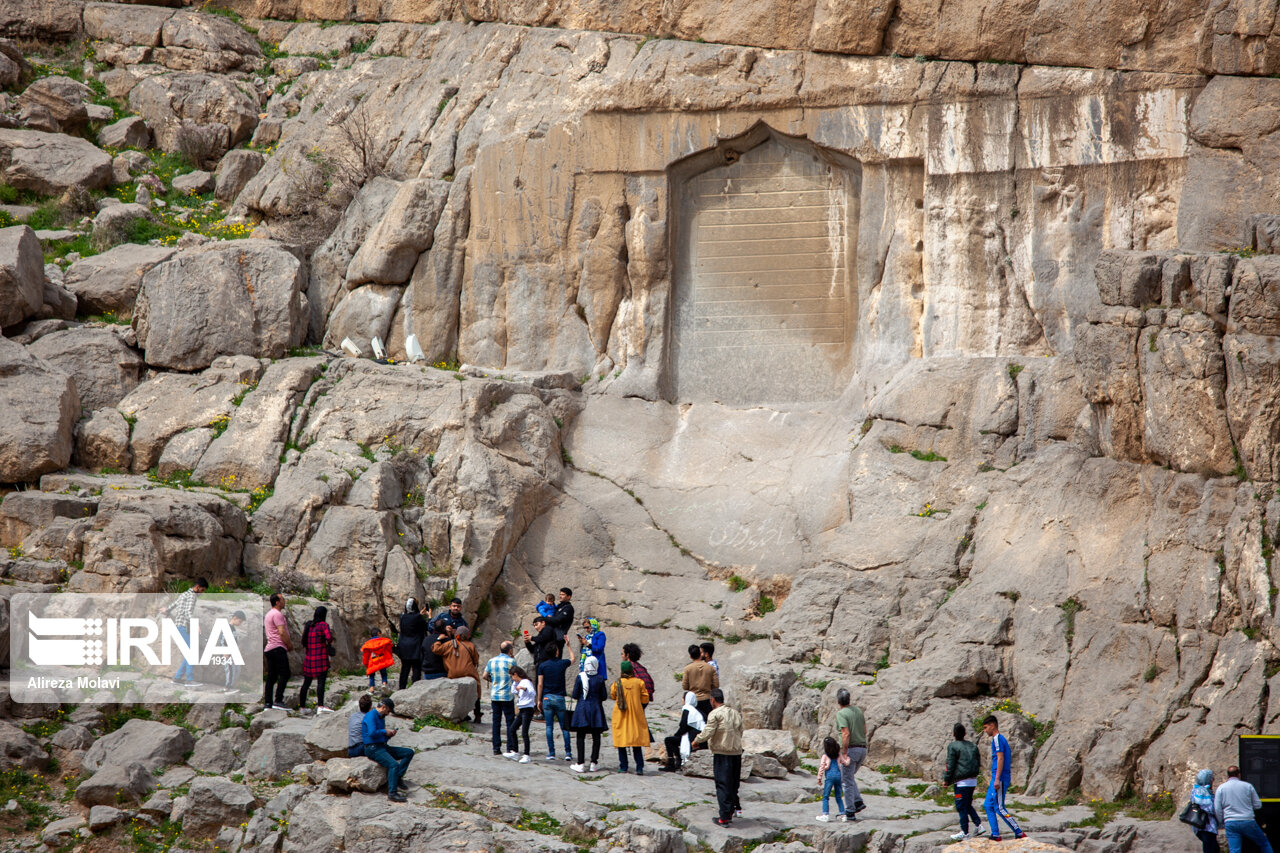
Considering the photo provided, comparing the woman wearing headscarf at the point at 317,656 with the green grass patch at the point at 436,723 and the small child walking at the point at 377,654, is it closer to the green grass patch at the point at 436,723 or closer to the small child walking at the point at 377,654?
the small child walking at the point at 377,654

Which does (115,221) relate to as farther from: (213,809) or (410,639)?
(213,809)

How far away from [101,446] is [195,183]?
7.14 metres

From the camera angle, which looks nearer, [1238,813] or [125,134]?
[1238,813]

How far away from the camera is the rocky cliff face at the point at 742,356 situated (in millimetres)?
16828

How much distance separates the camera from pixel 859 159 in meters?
22.8

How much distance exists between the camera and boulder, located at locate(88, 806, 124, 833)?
14914mm

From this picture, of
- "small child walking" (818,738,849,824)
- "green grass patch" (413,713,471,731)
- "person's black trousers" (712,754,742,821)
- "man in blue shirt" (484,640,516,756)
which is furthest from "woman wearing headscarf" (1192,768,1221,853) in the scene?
"green grass patch" (413,713,471,731)

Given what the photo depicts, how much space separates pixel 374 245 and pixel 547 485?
5.70m

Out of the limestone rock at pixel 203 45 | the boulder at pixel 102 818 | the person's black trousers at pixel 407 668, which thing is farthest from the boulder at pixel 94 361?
the boulder at pixel 102 818

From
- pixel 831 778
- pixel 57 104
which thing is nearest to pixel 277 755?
pixel 831 778

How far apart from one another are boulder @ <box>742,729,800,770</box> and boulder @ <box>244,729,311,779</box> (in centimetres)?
498

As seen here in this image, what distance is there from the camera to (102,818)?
14914 mm

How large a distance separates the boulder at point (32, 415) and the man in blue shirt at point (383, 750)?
826 cm

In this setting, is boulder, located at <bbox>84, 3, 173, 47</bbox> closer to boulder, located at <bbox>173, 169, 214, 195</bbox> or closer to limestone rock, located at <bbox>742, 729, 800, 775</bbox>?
boulder, located at <bbox>173, 169, 214, 195</bbox>
